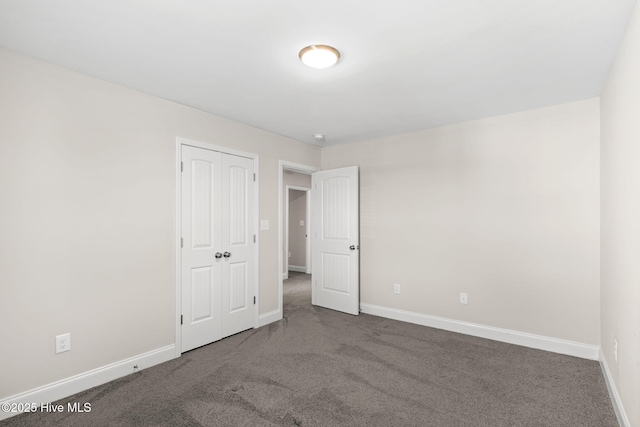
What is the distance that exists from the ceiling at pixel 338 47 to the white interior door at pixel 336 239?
5.06 ft

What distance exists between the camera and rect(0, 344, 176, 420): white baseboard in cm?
219

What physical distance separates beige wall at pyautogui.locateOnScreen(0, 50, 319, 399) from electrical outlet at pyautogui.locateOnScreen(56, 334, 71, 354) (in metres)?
Result: 0.03

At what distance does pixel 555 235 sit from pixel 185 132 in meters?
3.89

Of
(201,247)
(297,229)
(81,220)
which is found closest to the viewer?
(81,220)

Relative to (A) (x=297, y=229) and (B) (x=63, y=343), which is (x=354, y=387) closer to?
(B) (x=63, y=343)

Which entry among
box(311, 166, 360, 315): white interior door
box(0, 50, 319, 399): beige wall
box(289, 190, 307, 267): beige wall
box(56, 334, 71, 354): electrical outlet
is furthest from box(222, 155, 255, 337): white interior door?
box(289, 190, 307, 267): beige wall

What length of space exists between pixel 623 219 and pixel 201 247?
137 inches

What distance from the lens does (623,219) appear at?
6.63 ft

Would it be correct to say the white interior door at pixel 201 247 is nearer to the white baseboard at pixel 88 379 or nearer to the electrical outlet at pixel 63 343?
the white baseboard at pixel 88 379

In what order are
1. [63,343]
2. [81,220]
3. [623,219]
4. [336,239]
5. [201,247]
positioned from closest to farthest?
[623,219]
[63,343]
[81,220]
[201,247]
[336,239]

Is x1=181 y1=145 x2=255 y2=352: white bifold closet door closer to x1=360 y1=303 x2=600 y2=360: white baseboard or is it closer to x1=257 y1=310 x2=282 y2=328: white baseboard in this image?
x1=257 y1=310 x2=282 y2=328: white baseboard

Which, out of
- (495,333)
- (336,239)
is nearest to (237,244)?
(336,239)

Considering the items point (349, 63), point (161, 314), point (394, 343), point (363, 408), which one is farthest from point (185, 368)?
point (349, 63)

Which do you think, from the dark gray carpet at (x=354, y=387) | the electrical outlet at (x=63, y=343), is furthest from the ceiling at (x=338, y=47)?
the dark gray carpet at (x=354, y=387)
